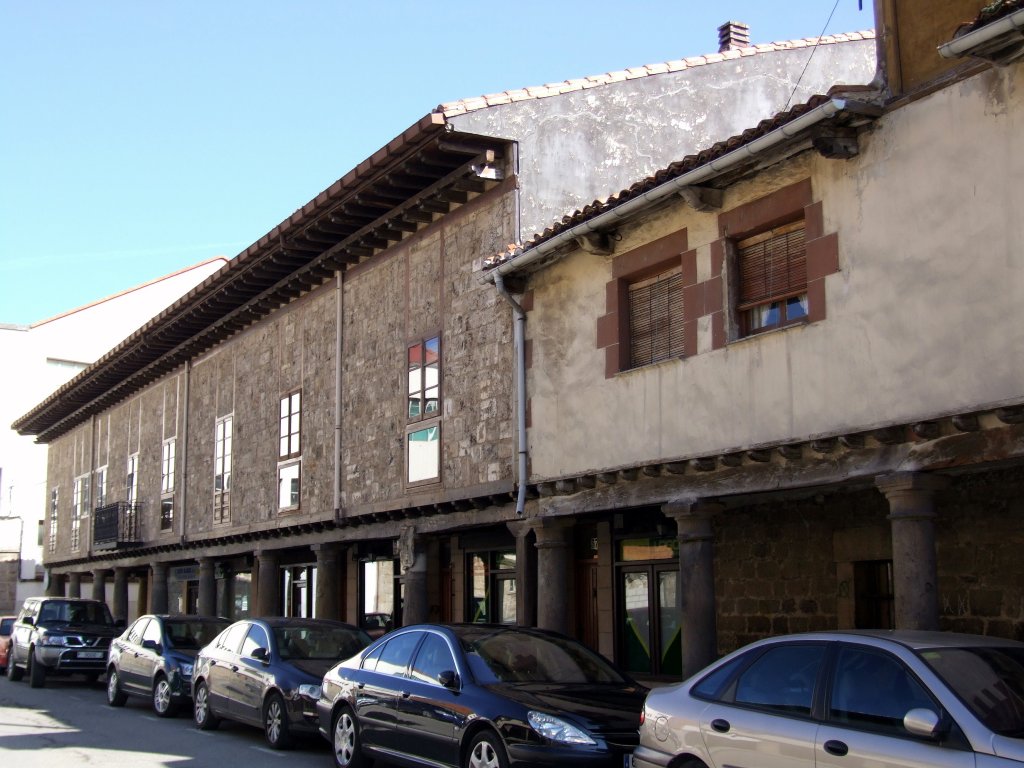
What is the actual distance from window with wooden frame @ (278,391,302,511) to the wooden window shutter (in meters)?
11.2

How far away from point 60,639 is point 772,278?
15.3 metres

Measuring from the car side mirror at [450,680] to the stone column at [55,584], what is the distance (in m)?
33.2

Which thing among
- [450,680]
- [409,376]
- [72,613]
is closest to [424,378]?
[409,376]

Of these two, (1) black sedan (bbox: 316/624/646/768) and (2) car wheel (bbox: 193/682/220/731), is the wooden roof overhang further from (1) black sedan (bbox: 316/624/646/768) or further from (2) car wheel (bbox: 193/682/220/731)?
(1) black sedan (bbox: 316/624/646/768)

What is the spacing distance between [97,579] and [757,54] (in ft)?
77.3

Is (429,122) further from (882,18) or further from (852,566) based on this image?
(852,566)

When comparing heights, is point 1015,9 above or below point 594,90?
below

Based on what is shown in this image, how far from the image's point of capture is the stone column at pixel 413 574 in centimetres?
1742

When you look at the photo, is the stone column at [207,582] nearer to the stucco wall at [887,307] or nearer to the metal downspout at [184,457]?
the metal downspout at [184,457]

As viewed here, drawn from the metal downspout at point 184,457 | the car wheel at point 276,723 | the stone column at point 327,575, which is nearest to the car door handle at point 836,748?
the car wheel at point 276,723

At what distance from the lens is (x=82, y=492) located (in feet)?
117

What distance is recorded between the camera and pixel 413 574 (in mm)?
17578

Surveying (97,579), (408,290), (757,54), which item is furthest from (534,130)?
(97,579)

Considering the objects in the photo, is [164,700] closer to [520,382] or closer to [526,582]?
[526,582]
